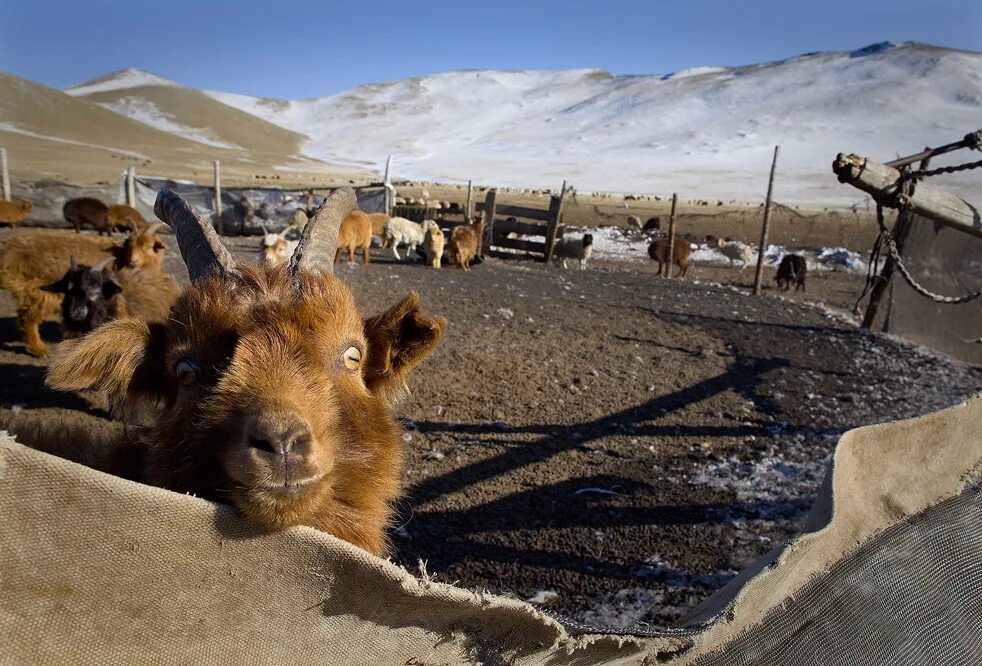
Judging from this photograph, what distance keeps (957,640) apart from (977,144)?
5205 mm

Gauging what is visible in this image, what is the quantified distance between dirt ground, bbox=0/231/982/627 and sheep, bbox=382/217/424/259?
9.27 metres

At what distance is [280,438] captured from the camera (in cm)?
158

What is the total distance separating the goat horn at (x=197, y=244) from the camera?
2.37 meters

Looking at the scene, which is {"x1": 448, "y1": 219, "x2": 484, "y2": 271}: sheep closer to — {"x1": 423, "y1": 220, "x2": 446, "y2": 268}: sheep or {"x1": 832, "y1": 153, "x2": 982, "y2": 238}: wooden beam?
{"x1": 423, "y1": 220, "x2": 446, "y2": 268}: sheep

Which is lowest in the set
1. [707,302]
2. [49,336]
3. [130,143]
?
[49,336]

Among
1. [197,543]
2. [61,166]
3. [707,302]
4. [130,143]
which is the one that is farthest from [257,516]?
[130,143]

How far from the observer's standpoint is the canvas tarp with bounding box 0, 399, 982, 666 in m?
0.97

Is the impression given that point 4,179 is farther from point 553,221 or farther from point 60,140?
point 60,140

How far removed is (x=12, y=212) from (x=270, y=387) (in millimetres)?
21569

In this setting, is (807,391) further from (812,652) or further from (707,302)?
(812,652)

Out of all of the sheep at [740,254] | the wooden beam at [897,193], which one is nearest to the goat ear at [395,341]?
the wooden beam at [897,193]

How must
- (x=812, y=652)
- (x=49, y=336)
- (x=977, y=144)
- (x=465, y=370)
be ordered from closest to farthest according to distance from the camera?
(x=812, y=652) → (x=977, y=144) → (x=465, y=370) → (x=49, y=336)

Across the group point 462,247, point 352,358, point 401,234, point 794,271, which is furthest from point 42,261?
point 794,271

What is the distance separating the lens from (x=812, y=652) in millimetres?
1489
